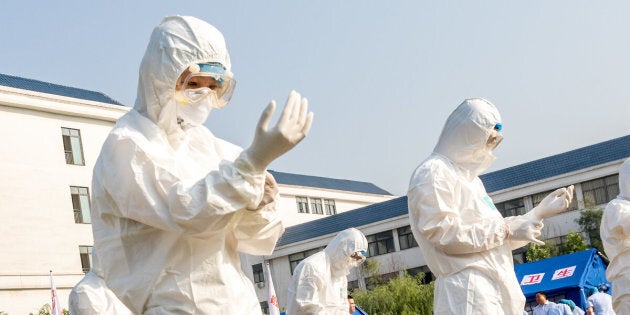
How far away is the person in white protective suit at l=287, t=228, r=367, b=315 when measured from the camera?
49.1ft

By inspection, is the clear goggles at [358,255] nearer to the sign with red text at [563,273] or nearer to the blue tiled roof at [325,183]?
the sign with red text at [563,273]

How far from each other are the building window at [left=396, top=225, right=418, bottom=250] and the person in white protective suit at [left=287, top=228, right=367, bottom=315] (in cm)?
4001

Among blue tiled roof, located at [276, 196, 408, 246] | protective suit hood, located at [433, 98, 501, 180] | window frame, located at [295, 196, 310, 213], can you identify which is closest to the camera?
protective suit hood, located at [433, 98, 501, 180]

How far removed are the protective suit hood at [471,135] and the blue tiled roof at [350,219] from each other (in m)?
48.7

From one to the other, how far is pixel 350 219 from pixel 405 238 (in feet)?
16.7

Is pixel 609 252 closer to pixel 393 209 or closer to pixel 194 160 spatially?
pixel 194 160

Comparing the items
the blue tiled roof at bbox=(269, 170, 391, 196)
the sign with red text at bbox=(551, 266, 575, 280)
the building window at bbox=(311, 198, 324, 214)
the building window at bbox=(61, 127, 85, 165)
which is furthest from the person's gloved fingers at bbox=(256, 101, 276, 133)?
the building window at bbox=(311, 198, 324, 214)

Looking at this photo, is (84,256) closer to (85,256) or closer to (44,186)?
(85,256)

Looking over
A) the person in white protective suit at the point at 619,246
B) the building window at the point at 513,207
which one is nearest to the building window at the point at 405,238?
the building window at the point at 513,207

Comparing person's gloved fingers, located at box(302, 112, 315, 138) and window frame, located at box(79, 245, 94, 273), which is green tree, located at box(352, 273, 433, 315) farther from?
person's gloved fingers, located at box(302, 112, 315, 138)

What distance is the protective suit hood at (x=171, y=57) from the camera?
4562mm

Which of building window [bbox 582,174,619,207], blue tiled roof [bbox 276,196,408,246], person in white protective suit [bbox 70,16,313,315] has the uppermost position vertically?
blue tiled roof [bbox 276,196,408,246]

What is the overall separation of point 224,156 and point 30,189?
42.0 meters

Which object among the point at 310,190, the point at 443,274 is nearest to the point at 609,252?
the point at 443,274
